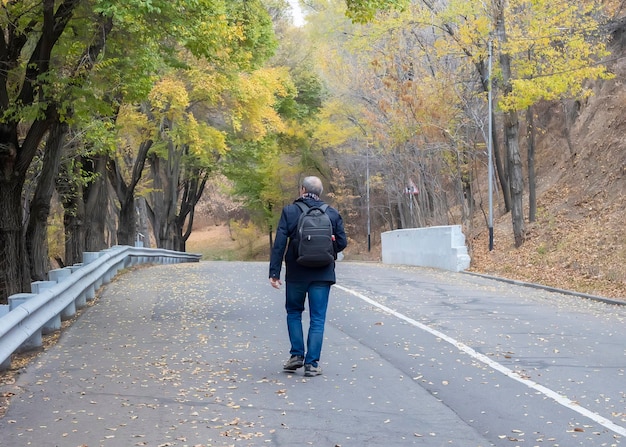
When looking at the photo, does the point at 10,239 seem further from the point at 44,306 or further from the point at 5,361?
the point at 5,361

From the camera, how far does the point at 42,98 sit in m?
14.5

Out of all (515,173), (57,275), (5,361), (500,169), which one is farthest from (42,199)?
(500,169)

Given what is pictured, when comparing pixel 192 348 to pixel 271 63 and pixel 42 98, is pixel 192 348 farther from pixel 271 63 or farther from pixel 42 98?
pixel 271 63

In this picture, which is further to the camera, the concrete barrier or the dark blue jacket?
the concrete barrier

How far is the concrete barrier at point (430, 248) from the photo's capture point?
25141 millimetres

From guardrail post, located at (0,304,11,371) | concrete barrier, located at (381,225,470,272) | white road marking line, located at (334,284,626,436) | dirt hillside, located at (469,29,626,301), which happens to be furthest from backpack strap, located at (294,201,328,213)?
concrete barrier, located at (381,225,470,272)

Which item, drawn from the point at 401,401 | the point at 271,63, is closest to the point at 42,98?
the point at 401,401

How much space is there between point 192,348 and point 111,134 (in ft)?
36.7

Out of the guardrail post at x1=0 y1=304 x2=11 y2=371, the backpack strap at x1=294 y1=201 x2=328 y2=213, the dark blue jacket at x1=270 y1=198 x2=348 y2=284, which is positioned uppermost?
the backpack strap at x1=294 y1=201 x2=328 y2=213

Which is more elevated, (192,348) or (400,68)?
(400,68)

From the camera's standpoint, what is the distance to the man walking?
332 inches

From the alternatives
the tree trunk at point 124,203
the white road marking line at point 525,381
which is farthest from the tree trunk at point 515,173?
the white road marking line at point 525,381

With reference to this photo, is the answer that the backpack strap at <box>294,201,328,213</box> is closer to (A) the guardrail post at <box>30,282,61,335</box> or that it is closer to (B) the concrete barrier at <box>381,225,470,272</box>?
(A) the guardrail post at <box>30,282,61,335</box>

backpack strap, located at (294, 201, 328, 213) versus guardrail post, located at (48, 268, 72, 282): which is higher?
backpack strap, located at (294, 201, 328, 213)
